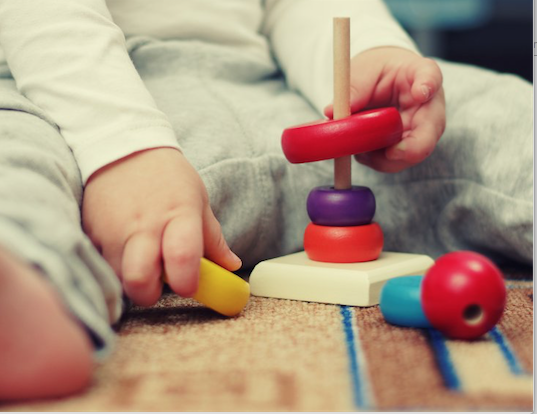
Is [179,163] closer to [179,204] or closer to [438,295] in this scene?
[179,204]

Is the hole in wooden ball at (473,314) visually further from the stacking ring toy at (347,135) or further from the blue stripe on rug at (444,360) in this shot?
the stacking ring toy at (347,135)

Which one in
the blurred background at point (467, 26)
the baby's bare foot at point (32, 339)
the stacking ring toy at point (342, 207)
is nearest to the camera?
the baby's bare foot at point (32, 339)

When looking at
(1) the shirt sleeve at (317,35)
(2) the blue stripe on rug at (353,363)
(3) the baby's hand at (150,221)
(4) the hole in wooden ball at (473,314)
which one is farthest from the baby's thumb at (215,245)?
(1) the shirt sleeve at (317,35)

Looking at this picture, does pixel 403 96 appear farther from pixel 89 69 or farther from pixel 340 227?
pixel 89 69

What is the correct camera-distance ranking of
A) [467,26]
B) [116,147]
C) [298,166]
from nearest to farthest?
1. [116,147]
2. [298,166]
3. [467,26]

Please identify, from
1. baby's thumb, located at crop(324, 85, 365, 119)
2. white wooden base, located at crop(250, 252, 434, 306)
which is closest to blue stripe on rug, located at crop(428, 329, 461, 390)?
white wooden base, located at crop(250, 252, 434, 306)

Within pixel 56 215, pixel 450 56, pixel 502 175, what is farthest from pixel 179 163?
pixel 450 56

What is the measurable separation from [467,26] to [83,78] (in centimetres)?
301

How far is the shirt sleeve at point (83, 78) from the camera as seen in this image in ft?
2.13

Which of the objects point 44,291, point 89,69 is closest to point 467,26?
point 89,69

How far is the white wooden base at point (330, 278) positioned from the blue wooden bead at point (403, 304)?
7 cm

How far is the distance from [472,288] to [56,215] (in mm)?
301

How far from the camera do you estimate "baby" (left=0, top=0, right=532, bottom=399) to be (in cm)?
46

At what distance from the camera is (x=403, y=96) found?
0.84m
